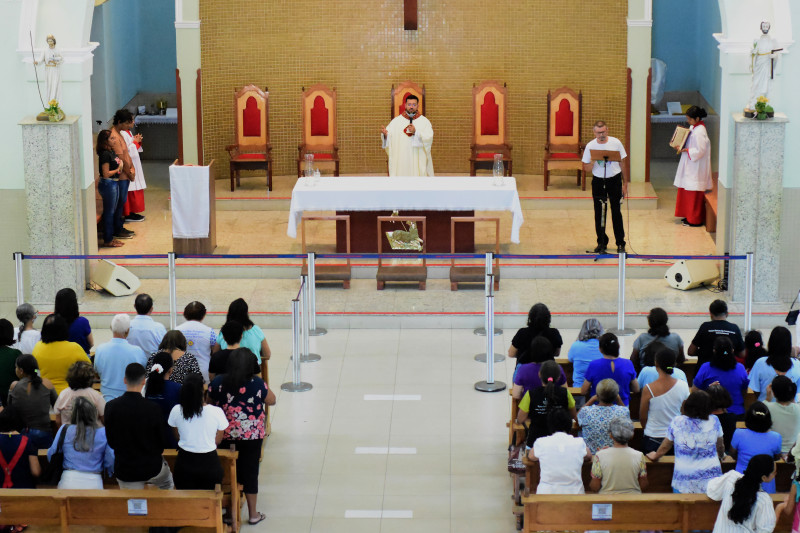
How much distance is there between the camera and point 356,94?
17.2 m

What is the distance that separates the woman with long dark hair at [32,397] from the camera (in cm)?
836

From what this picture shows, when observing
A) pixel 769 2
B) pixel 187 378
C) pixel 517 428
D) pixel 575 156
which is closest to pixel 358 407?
pixel 517 428

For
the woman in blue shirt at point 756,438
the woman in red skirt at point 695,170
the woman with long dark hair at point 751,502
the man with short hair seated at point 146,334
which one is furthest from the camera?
the woman in red skirt at point 695,170

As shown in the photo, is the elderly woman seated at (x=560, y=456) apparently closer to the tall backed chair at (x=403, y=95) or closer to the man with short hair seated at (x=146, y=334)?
the man with short hair seated at (x=146, y=334)

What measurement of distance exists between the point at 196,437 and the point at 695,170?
8.62 metres

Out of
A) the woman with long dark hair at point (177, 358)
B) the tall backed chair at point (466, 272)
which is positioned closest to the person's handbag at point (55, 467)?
the woman with long dark hair at point (177, 358)

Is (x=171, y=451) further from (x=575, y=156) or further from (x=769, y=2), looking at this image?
(x=575, y=156)

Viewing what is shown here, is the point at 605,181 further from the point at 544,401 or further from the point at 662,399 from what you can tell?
the point at 544,401

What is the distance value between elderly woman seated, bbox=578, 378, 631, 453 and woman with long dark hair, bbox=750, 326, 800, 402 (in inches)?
47.4

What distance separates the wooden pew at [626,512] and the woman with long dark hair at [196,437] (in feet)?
6.20

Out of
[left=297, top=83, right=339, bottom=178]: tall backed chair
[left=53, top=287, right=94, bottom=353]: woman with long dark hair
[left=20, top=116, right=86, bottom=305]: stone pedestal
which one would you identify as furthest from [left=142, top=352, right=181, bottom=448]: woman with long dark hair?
[left=297, top=83, right=339, bottom=178]: tall backed chair

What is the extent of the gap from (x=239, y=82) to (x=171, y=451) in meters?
9.34

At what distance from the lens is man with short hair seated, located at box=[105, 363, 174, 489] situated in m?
7.60

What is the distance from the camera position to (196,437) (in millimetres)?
7746
